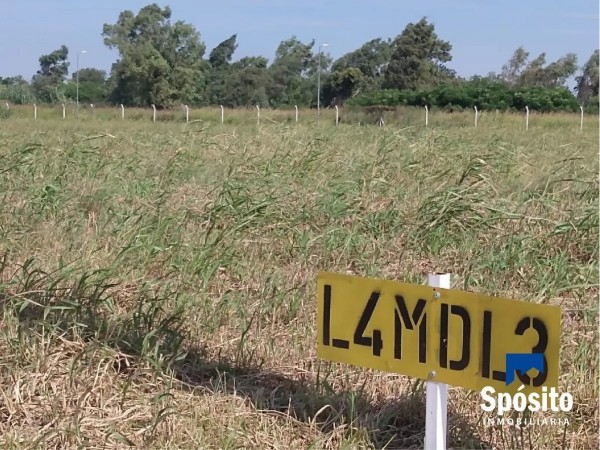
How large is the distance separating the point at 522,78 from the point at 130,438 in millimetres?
51197

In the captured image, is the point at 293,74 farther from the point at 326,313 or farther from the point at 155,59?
the point at 326,313

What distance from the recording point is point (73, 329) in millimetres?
2854

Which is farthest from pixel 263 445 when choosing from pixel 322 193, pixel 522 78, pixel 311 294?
pixel 522 78

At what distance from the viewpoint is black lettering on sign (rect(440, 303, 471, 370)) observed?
2.07 metres

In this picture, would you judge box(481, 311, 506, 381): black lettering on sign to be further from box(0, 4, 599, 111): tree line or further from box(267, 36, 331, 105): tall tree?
box(267, 36, 331, 105): tall tree

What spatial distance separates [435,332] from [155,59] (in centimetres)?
3788

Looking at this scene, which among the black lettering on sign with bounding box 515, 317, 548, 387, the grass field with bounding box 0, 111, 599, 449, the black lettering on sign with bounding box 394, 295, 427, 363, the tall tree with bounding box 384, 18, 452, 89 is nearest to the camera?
the black lettering on sign with bounding box 515, 317, 548, 387

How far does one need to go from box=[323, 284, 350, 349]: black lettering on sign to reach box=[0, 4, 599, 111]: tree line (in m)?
29.4

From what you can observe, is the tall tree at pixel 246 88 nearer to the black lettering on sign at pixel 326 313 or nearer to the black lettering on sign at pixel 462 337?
the black lettering on sign at pixel 326 313

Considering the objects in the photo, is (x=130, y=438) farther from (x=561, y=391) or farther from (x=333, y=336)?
(x=561, y=391)

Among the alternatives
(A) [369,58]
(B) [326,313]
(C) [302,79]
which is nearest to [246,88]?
(C) [302,79]

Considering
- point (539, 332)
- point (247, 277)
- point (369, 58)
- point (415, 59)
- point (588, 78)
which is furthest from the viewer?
point (369, 58)

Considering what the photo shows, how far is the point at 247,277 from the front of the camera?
389cm

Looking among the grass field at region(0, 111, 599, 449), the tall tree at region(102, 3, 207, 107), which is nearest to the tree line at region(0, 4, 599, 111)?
the tall tree at region(102, 3, 207, 107)
